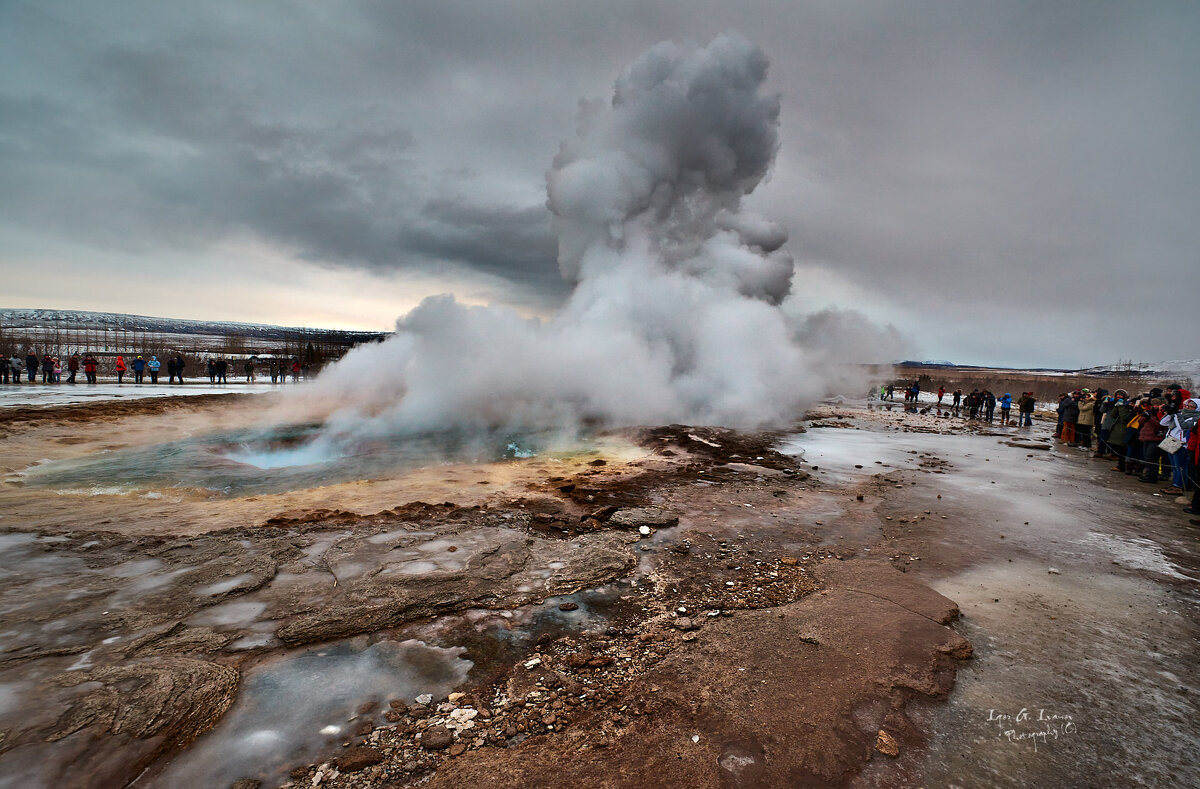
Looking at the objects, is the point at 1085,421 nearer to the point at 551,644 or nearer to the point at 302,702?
the point at 551,644

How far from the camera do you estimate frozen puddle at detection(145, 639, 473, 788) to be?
2.22 m

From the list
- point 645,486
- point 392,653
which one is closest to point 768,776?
point 392,653

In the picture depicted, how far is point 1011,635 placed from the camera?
11.2 ft

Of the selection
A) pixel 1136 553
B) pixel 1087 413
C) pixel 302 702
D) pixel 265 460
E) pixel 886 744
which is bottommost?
pixel 265 460

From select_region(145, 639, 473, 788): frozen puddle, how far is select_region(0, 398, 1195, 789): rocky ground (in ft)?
0.06

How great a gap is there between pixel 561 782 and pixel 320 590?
2719 millimetres

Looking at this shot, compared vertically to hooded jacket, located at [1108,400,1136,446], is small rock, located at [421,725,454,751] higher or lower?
lower

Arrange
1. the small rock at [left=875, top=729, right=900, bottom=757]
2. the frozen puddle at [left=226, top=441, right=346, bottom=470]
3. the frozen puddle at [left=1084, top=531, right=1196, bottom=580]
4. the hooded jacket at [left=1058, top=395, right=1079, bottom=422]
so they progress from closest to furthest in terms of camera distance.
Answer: the small rock at [left=875, top=729, right=900, bottom=757], the frozen puddle at [left=1084, top=531, right=1196, bottom=580], the frozen puddle at [left=226, top=441, right=346, bottom=470], the hooded jacket at [left=1058, top=395, right=1079, bottom=422]

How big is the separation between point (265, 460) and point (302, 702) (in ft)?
27.9

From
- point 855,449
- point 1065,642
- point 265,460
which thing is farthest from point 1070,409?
point 265,460

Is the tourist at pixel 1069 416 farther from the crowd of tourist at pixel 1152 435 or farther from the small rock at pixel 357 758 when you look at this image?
the small rock at pixel 357 758

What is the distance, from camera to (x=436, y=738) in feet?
7.86

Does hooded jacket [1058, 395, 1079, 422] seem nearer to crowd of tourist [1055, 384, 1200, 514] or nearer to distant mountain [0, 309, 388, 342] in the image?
crowd of tourist [1055, 384, 1200, 514]

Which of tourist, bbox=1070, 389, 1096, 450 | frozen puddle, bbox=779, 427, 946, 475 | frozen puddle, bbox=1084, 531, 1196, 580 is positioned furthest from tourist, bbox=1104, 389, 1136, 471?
frozen puddle, bbox=1084, 531, 1196, 580
